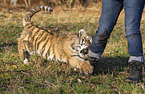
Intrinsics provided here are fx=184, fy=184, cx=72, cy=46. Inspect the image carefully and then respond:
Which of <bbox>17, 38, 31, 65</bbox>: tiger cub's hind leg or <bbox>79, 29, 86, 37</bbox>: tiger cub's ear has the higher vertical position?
<bbox>79, 29, 86, 37</bbox>: tiger cub's ear

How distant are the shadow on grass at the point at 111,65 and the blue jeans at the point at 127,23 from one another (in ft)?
1.95

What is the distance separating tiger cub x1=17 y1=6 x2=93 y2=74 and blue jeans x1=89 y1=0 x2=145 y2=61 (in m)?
0.68

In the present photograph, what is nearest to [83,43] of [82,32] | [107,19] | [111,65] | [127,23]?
[82,32]

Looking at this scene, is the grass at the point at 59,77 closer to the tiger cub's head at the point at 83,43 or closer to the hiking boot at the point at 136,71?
the hiking boot at the point at 136,71

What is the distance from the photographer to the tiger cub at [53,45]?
3.77m

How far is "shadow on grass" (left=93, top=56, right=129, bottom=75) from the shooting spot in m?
3.58

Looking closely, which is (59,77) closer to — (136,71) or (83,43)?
(83,43)

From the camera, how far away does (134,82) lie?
2.81 meters

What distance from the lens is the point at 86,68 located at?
3398mm

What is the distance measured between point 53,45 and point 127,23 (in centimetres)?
176

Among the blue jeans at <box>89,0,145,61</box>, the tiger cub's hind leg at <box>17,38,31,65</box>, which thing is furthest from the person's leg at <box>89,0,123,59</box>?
the tiger cub's hind leg at <box>17,38,31,65</box>

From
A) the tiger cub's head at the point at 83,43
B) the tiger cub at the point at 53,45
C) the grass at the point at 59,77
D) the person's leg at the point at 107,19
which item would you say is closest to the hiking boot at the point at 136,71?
the grass at the point at 59,77

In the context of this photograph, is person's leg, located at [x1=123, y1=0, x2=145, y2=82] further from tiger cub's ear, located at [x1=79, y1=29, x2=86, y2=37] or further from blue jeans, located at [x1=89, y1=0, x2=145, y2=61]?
tiger cub's ear, located at [x1=79, y1=29, x2=86, y2=37]

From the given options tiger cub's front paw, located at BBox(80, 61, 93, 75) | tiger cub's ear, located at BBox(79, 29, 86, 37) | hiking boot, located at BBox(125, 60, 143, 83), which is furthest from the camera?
tiger cub's ear, located at BBox(79, 29, 86, 37)
